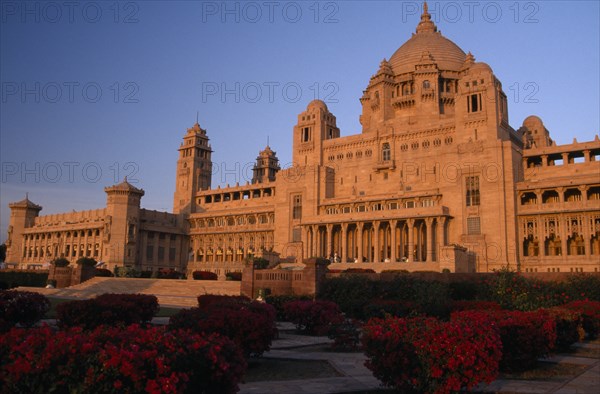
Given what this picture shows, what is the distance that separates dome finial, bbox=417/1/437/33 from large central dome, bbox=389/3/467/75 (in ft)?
5.94

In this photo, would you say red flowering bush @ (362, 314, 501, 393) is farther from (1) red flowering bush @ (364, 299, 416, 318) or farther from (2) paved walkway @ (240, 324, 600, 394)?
(1) red flowering bush @ (364, 299, 416, 318)

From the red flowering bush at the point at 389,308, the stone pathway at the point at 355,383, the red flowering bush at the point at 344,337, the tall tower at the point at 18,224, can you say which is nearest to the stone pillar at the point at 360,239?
the red flowering bush at the point at 389,308

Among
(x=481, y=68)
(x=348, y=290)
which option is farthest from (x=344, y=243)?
(x=348, y=290)

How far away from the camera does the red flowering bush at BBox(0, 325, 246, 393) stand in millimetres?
7125

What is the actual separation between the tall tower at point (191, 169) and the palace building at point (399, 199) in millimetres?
255

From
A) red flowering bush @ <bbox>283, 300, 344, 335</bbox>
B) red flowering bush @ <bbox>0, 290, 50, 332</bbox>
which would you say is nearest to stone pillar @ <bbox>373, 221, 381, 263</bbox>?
red flowering bush @ <bbox>283, 300, 344, 335</bbox>

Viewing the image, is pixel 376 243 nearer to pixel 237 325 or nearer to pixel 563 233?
pixel 563 233

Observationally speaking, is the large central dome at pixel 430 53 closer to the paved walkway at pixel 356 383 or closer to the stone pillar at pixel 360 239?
the stone pillar at pixel 360 239

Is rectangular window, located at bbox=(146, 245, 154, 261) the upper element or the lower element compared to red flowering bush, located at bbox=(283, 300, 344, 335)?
upper

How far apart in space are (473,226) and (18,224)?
8512 cm

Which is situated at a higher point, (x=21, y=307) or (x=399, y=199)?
(x=399, y=199)

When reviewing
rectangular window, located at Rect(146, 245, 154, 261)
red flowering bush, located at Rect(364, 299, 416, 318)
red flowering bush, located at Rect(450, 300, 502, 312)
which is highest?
rectangular window, located at Rect(146, 245, 154, 261)

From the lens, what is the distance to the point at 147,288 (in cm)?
5094

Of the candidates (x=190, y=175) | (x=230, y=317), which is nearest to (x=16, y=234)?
(x=190, y=175)
